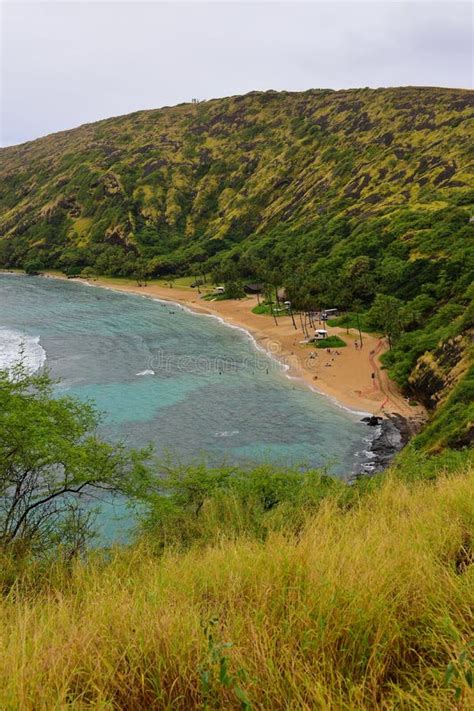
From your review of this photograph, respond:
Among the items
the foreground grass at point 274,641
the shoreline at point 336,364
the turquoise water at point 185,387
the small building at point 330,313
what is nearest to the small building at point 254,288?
the shoreline at point 336,364

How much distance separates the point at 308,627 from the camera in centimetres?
411

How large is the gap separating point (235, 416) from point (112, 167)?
567 feet

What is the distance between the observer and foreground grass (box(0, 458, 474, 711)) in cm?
344

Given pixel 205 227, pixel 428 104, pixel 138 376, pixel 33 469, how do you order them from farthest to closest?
pixel 205 227 < pixel 428 104 < pixel 138 376 < pixel 33 469

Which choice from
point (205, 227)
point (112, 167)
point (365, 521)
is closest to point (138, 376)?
point (365, 521)

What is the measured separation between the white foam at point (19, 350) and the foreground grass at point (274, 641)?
162 feet

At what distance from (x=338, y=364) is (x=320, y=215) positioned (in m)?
76.9

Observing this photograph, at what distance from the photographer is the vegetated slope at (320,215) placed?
65.6m

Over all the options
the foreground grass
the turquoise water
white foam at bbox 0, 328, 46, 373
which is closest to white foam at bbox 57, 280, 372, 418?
the turquoise water

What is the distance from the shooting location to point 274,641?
3877 mm

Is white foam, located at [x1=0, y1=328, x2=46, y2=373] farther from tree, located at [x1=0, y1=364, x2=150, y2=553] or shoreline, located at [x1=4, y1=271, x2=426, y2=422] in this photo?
tree, located at [x1=0, y1=364, x2=150, y2=553]

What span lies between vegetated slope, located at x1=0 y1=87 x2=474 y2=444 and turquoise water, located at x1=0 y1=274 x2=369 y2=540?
428 inches

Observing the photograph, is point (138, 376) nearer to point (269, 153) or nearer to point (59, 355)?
point (59, 355)

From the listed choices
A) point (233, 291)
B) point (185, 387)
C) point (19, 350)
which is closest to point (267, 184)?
point (233, 291)
